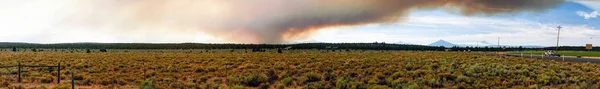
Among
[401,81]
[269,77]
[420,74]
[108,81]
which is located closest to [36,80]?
[108,81]

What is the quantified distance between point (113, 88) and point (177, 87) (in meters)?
2.74

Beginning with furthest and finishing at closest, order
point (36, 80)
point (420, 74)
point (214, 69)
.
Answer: point (214, 69) < point (420, 74) < point (36, 80)

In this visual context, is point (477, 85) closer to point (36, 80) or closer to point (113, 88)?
point (113, 88)

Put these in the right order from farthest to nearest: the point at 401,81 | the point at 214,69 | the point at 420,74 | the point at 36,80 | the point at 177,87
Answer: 1. the point at 214,69
2. the point at 420,74
3. the point at 36,80
4. the point at 401,81
5. the point at 177,87

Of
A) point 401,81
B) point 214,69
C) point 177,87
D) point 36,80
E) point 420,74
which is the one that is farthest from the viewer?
point 214,69

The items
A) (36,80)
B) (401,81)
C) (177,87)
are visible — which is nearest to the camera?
(177,87)

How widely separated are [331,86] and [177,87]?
6573 millimetres

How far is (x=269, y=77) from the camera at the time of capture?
81.7ft

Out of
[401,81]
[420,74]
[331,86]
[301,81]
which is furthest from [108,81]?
[420,74]

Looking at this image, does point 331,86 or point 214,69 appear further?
point 214,69

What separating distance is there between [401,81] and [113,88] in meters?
12.9

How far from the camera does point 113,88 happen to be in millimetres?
19969

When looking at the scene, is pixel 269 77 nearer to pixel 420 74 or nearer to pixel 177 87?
pixel 177 87

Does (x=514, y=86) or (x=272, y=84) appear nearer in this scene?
(x=514, y=86)
